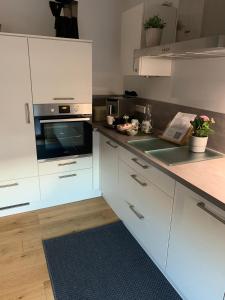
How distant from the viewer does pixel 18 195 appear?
7.73 feet

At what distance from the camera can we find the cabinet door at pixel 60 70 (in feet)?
6.76

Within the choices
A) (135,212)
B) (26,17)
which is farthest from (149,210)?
(26,17)

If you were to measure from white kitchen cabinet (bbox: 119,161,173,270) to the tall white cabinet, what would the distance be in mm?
942

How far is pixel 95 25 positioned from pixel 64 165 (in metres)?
1.68

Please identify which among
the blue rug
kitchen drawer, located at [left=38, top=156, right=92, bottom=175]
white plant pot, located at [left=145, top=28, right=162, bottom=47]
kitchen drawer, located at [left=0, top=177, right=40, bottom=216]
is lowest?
the blue rug

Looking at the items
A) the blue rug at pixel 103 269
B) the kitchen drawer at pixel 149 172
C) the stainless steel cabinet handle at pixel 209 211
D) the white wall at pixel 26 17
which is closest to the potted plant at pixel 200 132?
the kitchen drawer at pixel 149 172

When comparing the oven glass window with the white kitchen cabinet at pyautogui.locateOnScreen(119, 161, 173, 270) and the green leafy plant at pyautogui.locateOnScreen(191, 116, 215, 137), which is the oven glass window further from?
the green leafy plant at pyautogui.locateOnScreen(191, 116, 215, 137)

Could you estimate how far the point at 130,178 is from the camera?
195 cm

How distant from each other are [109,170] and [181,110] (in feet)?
3.01

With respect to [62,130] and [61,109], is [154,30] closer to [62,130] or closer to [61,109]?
[61,109]

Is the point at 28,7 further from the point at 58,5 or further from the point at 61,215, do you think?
the point at 61,215

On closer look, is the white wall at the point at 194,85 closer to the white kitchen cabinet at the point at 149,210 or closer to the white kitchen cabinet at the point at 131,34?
the white kitchen cabinet at the point at 131,34

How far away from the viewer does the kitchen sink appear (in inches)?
63.2

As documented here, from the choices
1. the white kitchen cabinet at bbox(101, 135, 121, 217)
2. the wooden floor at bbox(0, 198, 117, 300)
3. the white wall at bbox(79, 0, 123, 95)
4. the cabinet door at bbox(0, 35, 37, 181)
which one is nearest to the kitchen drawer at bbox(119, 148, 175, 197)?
the white kitchen cabinet at bbox(101, 135, 121, 217)
